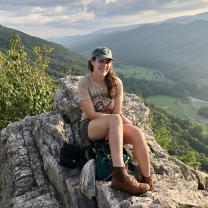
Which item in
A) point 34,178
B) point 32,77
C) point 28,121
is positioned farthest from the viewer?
point 32,77

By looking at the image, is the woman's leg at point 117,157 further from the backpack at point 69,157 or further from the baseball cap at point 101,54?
the baseball cap at point 101,54

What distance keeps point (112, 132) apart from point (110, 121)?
297 mm

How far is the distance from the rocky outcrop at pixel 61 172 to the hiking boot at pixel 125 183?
0.13 metres

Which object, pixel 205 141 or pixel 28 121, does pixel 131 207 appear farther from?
pixel 205 141

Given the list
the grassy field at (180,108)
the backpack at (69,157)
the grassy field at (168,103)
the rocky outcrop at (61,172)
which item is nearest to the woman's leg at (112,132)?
the backpack at (69,157)

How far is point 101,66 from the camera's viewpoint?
582 cm

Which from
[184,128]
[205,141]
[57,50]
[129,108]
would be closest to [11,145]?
[129,108]

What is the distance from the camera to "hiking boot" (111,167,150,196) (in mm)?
4723

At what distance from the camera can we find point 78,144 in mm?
6867

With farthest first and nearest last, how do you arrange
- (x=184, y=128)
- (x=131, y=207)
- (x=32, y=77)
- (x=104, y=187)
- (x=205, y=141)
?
(x=184, y=128), (x=205, y=141), (x=32, y=77), (x=104, y=187), (x=131, y=207)

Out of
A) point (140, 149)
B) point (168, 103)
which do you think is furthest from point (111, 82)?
point (168, 103)

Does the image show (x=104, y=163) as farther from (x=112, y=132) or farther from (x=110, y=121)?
(x=110, y=121)

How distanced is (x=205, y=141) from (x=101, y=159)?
227 ft

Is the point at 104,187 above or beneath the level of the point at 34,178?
above
